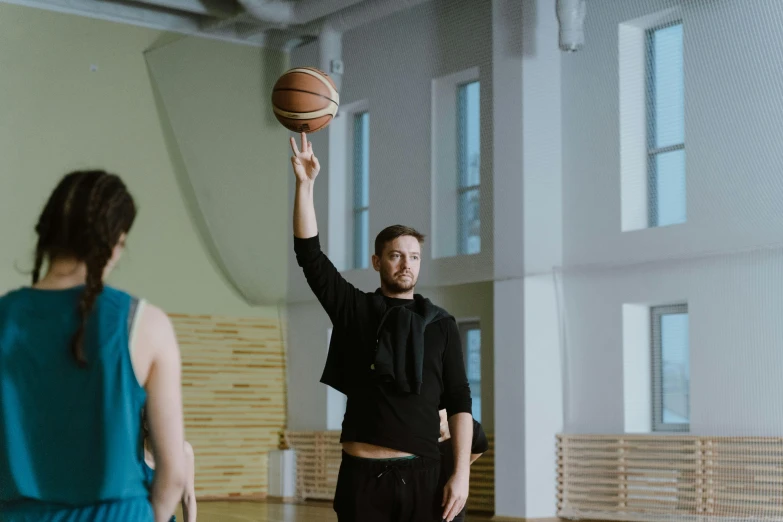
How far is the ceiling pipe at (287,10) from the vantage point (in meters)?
10.2

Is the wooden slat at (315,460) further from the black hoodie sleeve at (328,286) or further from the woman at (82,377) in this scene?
the woman at (82,377)

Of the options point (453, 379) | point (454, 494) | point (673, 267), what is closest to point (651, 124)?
point (673, 267)

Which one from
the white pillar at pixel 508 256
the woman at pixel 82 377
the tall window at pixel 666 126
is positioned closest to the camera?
the woman at pixel 82 377

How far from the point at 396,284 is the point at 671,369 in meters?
5.15

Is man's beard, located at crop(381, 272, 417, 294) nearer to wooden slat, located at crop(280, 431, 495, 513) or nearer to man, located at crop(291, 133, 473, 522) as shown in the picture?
man, located at crop(291, 133, 473, 522)

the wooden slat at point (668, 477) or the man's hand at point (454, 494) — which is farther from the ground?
the man's hand at point (454, 494)

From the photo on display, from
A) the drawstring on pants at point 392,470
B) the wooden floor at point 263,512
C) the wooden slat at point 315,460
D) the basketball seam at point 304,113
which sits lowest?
the wooden floor at point 263,512

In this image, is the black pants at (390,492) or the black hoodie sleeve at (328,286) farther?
the black hoodie sleeve at (328,286)

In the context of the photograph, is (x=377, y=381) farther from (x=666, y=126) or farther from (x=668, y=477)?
(x=666, y=126)

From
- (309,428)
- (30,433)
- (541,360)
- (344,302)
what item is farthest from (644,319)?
(30,433)

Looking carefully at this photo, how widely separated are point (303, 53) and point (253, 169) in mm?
1259

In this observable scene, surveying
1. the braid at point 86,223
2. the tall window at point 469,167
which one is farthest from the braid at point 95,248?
the tall window at point 469,167

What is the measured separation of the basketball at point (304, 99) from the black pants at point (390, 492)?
173 centimetres

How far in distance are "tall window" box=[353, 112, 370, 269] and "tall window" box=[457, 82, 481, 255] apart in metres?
1.42
